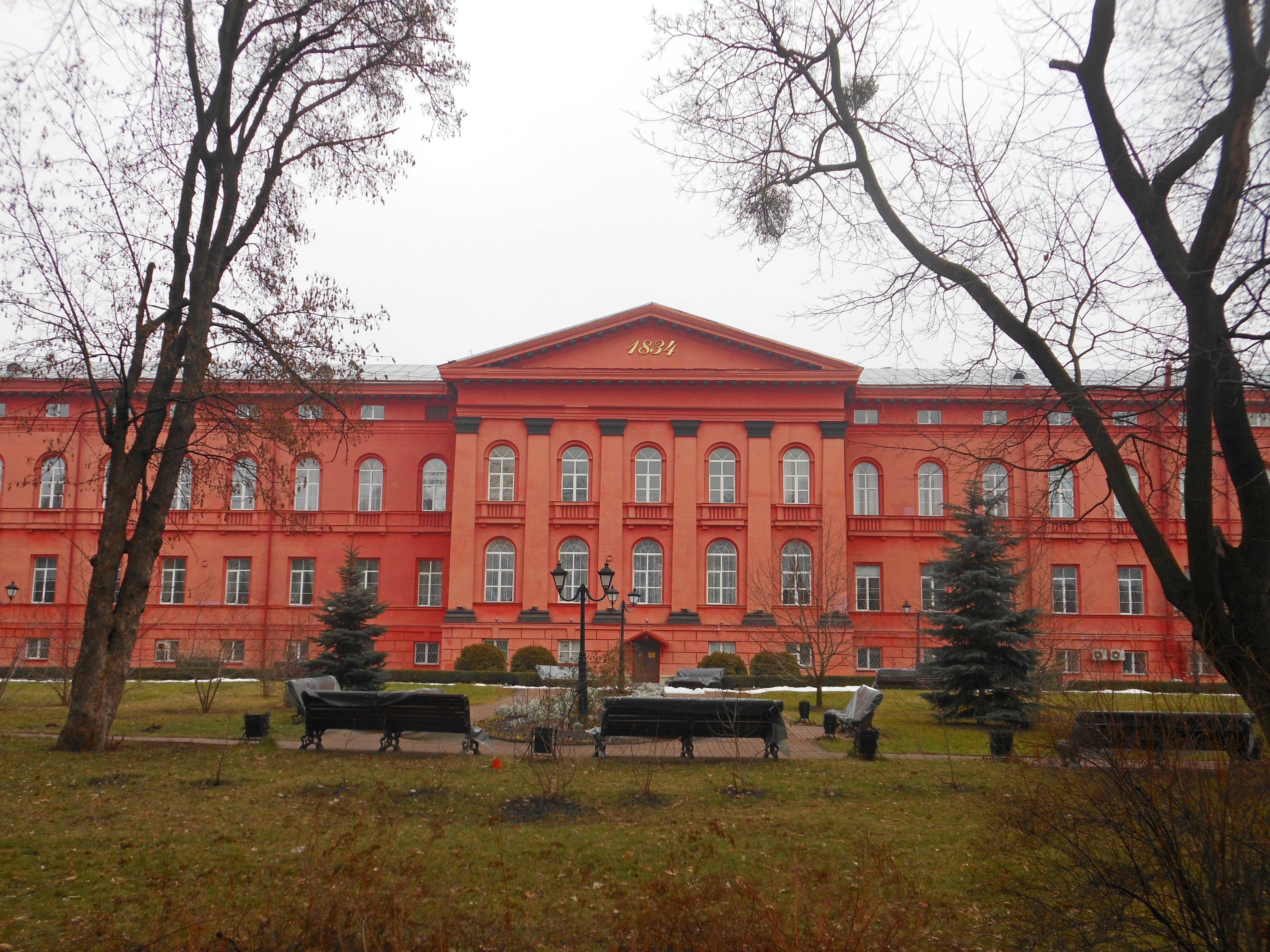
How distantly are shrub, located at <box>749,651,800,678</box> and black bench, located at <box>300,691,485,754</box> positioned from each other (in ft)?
57.6

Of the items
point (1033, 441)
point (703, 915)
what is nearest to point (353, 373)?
point (703, 915)

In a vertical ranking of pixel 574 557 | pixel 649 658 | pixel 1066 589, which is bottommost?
pixel 649 658

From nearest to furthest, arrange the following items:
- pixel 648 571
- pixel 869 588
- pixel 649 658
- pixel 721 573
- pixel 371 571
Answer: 1. pixel 649 658
2. pixel 721 573
3. pixel 648 571
4. pixel 869 588
5. pixel 371 571

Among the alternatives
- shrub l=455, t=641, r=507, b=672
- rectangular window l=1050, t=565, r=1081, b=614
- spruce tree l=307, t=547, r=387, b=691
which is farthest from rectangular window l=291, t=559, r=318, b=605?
rectangular window l=1050, t=565, r=1081, b=614

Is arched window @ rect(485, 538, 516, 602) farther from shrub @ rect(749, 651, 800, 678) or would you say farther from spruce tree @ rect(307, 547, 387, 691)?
spruce tree @ rect(307, 547, 387, 691)

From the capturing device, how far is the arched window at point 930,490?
3719 centimetres

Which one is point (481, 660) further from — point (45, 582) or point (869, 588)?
point (45, 582)

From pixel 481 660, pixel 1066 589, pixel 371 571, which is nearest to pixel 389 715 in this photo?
pixel 481 660

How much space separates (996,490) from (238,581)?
1207 inches

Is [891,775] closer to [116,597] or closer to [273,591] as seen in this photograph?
[116,597]

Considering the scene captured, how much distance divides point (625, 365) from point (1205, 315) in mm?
30215

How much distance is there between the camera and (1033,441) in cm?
3116

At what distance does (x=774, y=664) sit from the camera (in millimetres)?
31062

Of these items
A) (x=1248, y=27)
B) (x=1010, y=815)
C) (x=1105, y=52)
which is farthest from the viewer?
(x=1010, y=815)
